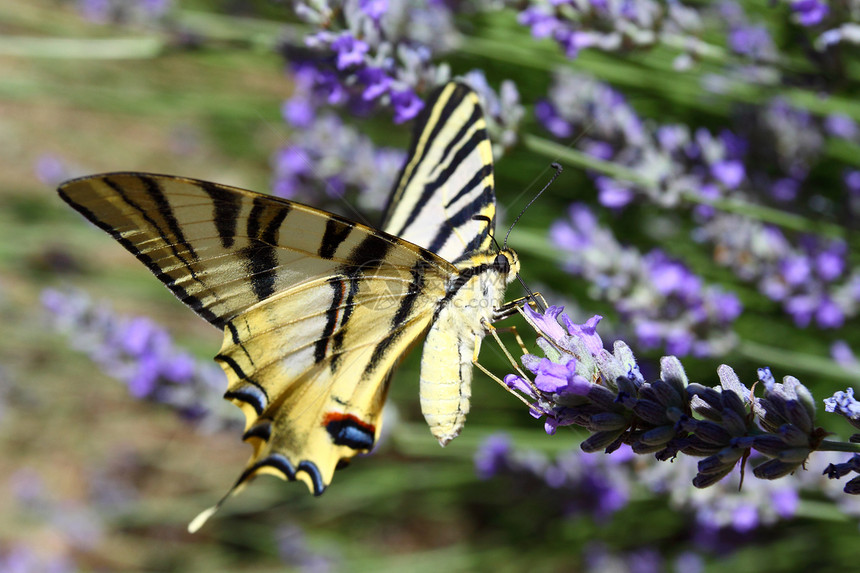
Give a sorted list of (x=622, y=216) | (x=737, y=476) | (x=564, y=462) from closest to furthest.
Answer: (x=737, y=476)
(x=564, y=462)
(x=622, y=216)

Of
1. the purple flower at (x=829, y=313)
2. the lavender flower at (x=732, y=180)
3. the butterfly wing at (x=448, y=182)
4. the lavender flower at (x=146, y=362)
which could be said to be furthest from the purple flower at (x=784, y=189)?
the lavender flower at (x=146, y=362)

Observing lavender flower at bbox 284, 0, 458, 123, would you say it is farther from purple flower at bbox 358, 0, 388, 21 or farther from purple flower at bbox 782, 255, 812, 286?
purple flower at bbox 782, 255, 812, 286

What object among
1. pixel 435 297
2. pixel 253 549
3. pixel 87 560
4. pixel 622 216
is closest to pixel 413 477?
pixel 253 549

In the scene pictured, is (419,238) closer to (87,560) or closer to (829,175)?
(829,175)

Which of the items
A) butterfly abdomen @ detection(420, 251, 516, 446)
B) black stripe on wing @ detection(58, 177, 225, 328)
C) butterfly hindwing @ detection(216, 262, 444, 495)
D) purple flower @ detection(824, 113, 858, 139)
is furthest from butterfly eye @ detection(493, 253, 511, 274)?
purple flower @ detection(824, 113, 858, 139)

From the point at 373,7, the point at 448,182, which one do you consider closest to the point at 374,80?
the point at 373,7

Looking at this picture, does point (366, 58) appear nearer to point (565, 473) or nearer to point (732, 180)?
point (732, 180)

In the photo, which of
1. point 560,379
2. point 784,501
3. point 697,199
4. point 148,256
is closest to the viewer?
point 560,379
